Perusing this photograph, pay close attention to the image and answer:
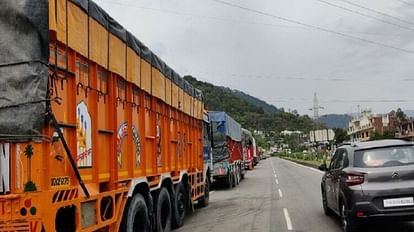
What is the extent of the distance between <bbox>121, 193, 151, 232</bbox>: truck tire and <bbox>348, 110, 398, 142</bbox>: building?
334 ft

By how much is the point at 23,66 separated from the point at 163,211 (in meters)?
6.15

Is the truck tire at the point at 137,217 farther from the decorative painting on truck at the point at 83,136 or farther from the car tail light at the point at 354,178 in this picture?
the car tail light at the point at 354,178

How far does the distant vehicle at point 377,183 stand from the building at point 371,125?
9926 centimetres

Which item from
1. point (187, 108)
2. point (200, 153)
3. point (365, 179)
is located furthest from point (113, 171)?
point (200, 153)

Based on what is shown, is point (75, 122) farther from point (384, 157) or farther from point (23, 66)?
point (384, 157)

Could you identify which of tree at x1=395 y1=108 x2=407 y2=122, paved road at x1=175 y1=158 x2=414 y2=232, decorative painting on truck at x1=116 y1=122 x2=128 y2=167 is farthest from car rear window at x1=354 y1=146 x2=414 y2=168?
tree at x1=395 y1=108 x2=407 y2=122

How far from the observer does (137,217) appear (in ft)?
27.0

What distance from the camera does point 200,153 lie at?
15.6m

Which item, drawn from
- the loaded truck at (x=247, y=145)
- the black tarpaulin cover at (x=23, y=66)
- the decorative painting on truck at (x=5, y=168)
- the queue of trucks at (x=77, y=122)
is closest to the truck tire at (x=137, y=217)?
the queue of trucks at (x=77, y=122)

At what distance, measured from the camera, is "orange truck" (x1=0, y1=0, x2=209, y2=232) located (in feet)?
16.3

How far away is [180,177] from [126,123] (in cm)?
448

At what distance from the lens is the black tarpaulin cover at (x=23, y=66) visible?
16.5 ft

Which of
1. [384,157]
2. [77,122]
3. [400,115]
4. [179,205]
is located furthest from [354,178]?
[400,115]

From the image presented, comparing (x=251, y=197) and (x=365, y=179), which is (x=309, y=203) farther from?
(x=365, y=179)
